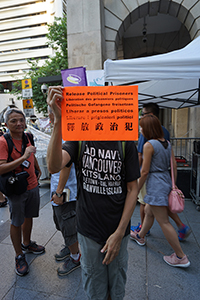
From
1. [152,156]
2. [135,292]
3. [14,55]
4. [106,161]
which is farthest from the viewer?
[14,55]

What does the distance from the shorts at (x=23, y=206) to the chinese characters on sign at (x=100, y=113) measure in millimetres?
1677

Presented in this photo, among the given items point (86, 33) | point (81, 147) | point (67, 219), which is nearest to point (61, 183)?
point (67, 219)

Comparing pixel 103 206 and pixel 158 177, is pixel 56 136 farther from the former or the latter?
pixel 158 177

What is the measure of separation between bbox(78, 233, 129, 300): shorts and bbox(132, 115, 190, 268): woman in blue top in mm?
1121

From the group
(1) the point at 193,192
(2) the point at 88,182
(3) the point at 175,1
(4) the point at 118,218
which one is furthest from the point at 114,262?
(3) the point at 175,1

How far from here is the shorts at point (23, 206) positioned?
2.41 m

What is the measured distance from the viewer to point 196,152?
4.46m

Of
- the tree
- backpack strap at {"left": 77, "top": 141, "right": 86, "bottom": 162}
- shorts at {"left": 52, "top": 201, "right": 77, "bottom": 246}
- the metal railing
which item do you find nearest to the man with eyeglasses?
shorts at {"left": 52, "top": 201, "right": 77, "bottom": 246}

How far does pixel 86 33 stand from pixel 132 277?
732 cm

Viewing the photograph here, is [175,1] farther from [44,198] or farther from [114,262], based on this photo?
[114,262]

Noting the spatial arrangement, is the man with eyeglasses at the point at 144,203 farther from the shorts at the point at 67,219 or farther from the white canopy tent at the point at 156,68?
the shorts at the point at 67,219

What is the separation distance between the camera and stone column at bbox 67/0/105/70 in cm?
651

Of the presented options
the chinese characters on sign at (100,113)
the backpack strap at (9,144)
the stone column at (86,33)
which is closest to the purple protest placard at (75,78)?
the chinese characters on sign at (100,113)

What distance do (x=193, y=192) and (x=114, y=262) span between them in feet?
12.4
